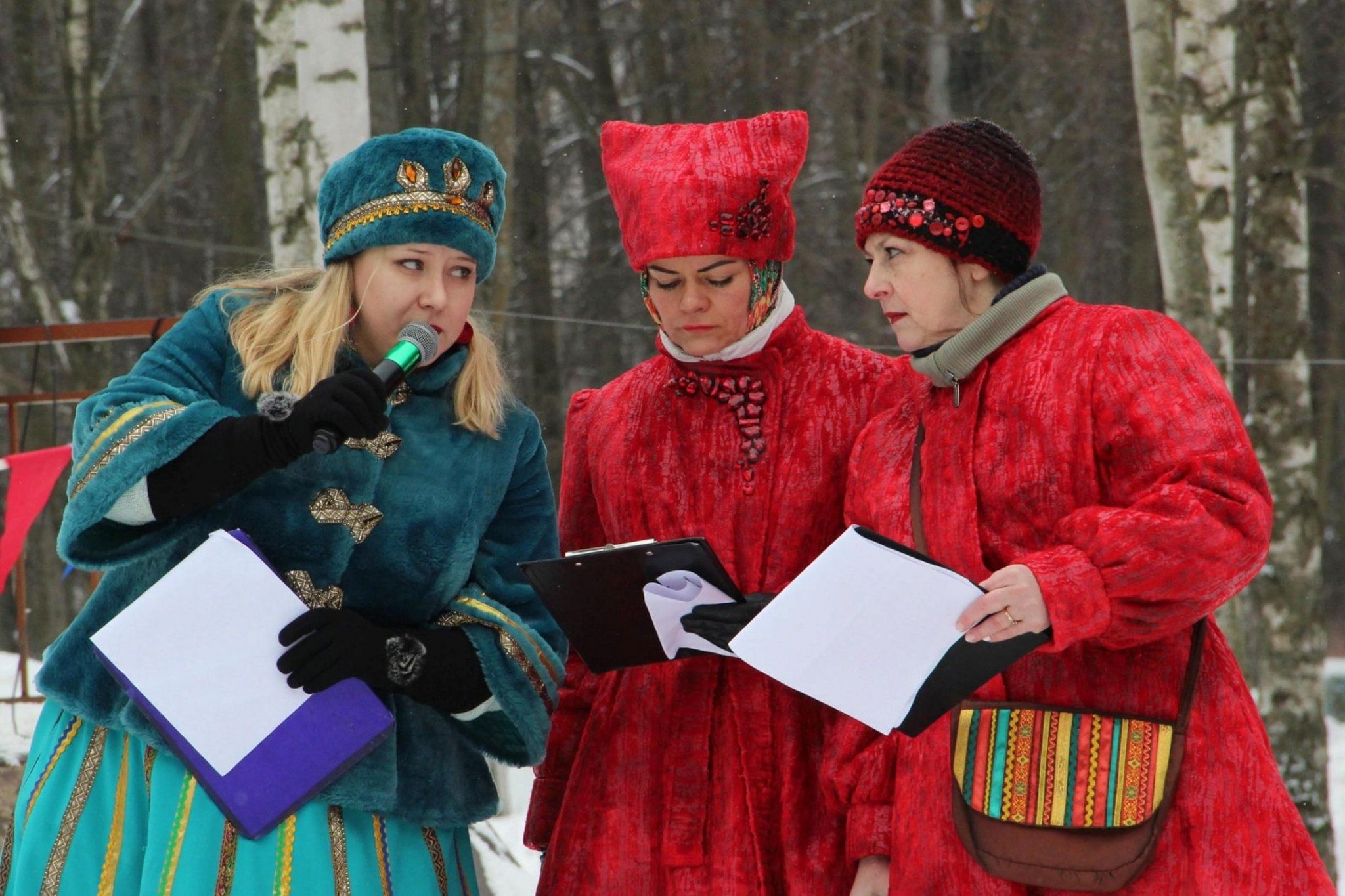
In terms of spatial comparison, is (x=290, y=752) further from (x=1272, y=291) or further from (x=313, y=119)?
(x=1272, y=291)

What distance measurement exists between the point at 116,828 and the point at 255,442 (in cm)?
61

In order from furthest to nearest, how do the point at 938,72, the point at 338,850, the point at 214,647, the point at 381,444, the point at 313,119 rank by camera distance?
the point at 938,72 < the point at 313,119 < the point at 381,444 < the point at 338,850 < the point at 214,647

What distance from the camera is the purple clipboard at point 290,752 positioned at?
213 centimetres

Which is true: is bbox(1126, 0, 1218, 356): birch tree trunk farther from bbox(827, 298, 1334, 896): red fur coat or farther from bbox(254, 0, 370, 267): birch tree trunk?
bbox(827, 298, 1334, 896): red fur coat

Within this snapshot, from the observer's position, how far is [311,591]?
90.9 inches

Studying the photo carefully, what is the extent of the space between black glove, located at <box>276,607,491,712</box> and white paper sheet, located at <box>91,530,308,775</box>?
3cm

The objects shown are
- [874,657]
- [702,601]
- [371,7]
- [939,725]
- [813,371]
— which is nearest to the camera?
[874,657]

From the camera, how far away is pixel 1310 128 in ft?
45.3

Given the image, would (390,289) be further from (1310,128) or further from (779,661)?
(1310,128)

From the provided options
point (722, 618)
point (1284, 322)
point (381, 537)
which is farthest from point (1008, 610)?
point (1284, 322)

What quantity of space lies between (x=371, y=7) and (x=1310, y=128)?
8269 millimetres

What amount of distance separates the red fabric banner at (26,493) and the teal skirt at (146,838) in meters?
2.00

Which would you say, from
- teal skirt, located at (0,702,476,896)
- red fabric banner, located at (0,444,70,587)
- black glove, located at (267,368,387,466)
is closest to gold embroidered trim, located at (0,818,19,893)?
teal skirt, located at (0,702,476,896)

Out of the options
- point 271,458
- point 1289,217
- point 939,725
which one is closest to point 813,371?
point 939,725
